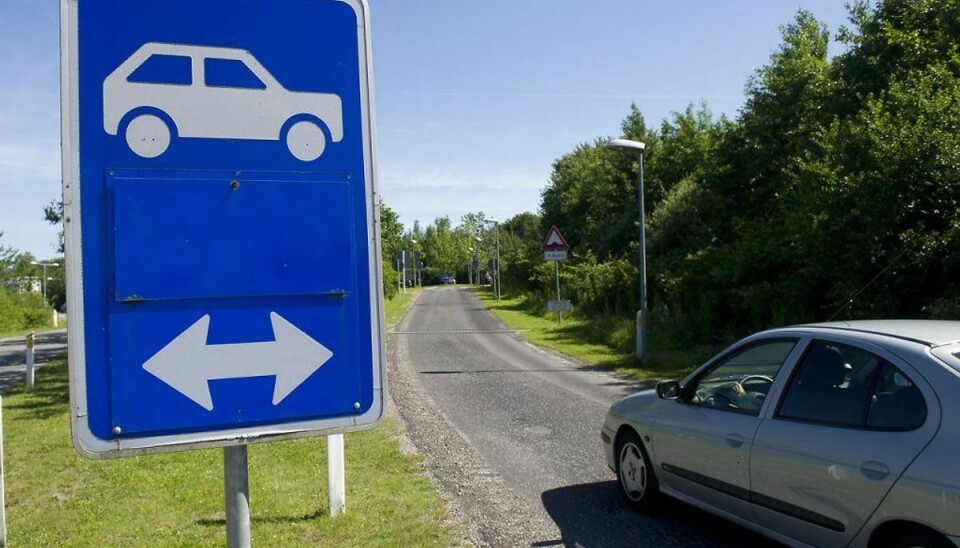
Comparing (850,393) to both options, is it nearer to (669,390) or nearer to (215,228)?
(669,390)

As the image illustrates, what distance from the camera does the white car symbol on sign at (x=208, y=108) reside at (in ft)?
6.16

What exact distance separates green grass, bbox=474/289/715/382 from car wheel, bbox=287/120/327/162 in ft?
44.8

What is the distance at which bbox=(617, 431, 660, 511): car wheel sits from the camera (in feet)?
20.5

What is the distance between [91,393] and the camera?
183 cm

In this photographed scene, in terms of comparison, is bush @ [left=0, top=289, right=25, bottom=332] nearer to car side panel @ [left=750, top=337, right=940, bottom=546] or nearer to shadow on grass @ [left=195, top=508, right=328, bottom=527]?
shadow on grass @ [left=195, top=508, right=328, bottom=527]

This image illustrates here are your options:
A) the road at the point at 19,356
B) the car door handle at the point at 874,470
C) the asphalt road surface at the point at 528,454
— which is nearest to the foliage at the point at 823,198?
the asphalt road surface at the point at 528,454

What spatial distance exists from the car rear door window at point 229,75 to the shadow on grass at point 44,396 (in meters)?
10.5

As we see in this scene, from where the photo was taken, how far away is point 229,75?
197 cm

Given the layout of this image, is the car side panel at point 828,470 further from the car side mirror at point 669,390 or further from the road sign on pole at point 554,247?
the road sign on pole at point 554,247

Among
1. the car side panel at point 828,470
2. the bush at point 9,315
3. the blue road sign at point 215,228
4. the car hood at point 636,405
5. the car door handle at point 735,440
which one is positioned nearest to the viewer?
the blue road sign at point 215,228

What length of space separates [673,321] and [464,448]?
44.2 ft

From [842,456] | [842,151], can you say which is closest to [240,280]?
[842,456]

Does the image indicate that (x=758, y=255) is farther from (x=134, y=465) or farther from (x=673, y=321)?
(x=134, y=465)

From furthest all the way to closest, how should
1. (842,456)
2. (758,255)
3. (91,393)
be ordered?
1. (758,255)
2. (842,456)
3. (91,393)
